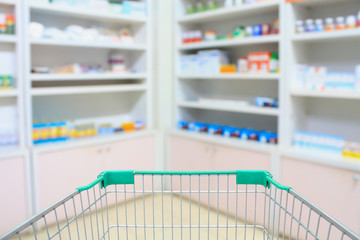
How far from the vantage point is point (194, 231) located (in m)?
2.72

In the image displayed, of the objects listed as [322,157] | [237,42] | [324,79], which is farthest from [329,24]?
[322,157]

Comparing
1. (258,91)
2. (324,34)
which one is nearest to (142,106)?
(258,91)

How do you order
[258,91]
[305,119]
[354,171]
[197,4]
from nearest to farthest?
[354,171] < [305,119] < [258,91] < [197,4]

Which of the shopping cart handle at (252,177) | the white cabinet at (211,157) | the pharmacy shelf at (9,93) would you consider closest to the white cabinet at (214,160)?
the white cabinet at (211,157)

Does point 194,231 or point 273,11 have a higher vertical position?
point 273,11

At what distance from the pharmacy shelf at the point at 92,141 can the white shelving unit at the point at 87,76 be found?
3 centimetres

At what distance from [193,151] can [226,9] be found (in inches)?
49.6

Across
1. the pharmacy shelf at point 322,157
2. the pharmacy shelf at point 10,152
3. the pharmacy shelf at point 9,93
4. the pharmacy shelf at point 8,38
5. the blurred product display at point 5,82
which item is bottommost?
the pharmacy shelf at point 322,157

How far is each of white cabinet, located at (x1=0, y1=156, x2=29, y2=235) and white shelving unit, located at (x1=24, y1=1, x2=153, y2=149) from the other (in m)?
0.20

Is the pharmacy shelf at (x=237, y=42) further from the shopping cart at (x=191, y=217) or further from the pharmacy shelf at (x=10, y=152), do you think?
the pharmacy shelf at (x=10, y=152)

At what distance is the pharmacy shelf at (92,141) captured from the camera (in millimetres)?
2707

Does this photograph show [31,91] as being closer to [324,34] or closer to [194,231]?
[194,231]

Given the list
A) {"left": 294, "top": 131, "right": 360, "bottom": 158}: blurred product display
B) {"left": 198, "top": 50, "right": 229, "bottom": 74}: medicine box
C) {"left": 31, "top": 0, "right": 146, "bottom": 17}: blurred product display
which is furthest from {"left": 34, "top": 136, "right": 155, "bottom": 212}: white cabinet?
{"left": 294, "top": 131, "right": 360, "bottom": 158}: blurred product display

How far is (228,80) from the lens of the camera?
345 centimetres
